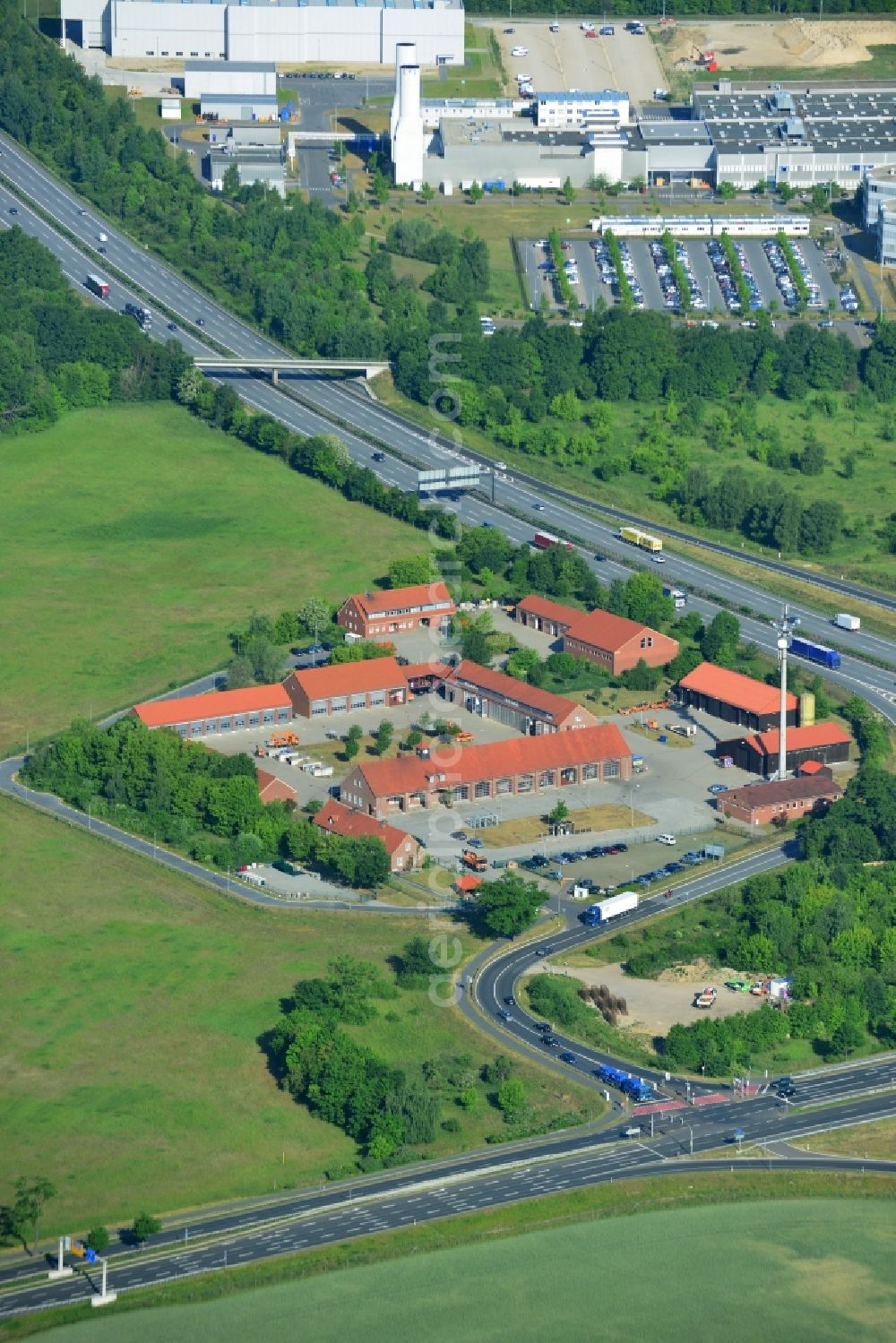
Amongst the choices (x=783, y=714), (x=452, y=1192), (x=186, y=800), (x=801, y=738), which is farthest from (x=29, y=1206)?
(x=801, y=738)

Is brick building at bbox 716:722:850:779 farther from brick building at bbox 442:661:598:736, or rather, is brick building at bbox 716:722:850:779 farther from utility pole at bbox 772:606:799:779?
brick building at bbox 442:661:598:736

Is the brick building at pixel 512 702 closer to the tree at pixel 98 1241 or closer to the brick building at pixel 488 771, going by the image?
the brick building at pixel 488 771

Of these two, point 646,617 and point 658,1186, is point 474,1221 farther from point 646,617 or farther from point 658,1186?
point 646,617

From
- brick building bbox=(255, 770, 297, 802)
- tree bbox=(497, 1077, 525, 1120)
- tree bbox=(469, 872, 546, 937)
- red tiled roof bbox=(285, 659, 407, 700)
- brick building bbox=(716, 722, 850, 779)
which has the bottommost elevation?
tree bbox=(497, 1077, 525, 1120)

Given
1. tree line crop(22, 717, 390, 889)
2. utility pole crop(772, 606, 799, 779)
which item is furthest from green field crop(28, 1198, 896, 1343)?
utility pole crop(772, 606, 799, 779)

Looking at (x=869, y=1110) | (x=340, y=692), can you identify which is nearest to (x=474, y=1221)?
(x=869, y=1110)

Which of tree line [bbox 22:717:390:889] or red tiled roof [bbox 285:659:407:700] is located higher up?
red tiled roof [bbox 285:659:407:700]
